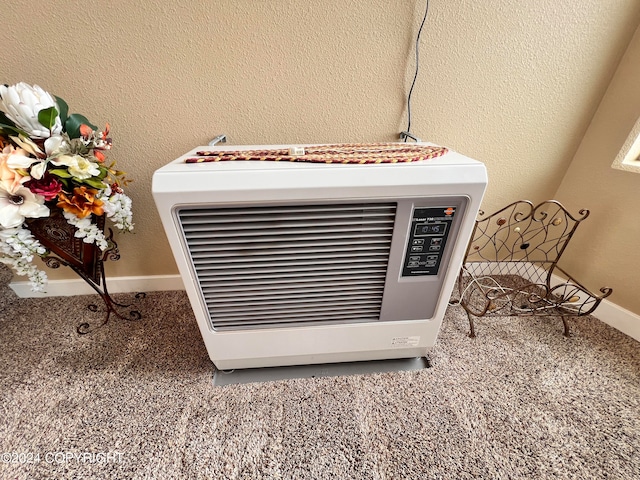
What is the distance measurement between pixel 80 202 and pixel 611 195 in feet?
5.40

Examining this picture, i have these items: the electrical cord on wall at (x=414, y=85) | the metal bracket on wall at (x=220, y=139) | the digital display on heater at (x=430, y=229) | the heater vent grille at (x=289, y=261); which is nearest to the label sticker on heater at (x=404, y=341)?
the heater vent grille at (x=289, y=261)

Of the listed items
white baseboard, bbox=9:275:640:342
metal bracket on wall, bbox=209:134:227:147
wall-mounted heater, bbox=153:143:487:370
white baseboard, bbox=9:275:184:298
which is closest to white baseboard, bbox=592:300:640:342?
white baseboard, bbox=9:275:640:342

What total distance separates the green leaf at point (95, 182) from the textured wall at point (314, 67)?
0.73 feet

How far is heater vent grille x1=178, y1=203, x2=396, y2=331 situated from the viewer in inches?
20.9

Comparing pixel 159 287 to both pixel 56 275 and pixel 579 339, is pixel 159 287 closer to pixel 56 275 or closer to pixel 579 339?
pixel 56 275

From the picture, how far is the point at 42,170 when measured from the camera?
615 mm

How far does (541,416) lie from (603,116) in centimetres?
100

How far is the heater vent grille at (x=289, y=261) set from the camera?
531mm

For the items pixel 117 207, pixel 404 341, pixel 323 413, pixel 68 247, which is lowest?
pixel 323 413

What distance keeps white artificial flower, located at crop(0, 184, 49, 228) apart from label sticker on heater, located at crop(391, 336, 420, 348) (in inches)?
38.4

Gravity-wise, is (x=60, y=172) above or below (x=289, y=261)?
above

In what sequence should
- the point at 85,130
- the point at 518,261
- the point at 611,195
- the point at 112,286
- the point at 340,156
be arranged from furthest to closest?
the point at 518,261 → the point at 112,286 → the point at 611,195 → the point at 85,130 → the point at 340,156

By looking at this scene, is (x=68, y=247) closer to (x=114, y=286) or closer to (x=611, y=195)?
(x=114, y=286)

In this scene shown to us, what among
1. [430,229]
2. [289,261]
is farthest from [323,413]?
[430,229]
